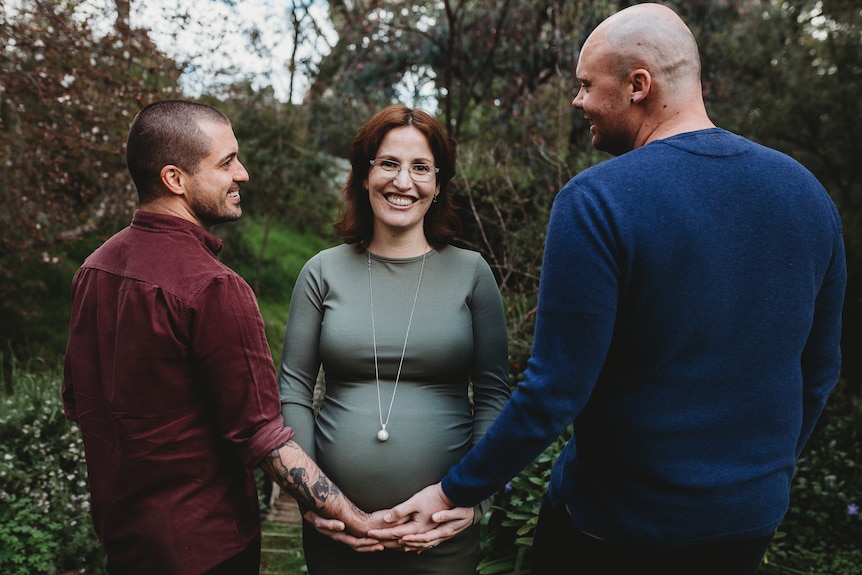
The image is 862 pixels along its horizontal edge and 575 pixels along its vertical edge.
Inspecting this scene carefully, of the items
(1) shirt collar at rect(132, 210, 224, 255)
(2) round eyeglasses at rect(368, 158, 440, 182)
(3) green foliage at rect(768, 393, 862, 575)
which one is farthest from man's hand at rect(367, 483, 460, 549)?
(3) green foliage at rect(768, 393, 862, 575)

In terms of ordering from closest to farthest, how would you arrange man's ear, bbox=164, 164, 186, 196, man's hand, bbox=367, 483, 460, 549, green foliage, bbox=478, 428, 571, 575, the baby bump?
man's ear, bbox=164, 164, 186, 196 < man's hand, bbox=367, 483, 460, 549 < the baby bump < green foliage, bbox=478, 428, 571, 575

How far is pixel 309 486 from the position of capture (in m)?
1.84

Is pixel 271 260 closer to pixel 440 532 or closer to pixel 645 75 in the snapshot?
pixel 440 532

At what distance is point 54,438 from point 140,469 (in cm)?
252

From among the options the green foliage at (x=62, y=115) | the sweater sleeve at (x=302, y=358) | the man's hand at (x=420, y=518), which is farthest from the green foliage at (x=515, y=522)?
the green foliage at (x=62, y=115)

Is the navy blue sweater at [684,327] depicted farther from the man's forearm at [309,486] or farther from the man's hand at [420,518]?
the man's forearm at [309,486]

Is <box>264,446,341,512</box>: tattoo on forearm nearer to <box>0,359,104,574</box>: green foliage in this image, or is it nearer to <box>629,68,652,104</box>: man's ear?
<box>629,68,652,104</box>: man's ear

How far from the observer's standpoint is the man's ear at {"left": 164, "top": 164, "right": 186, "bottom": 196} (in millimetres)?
1736

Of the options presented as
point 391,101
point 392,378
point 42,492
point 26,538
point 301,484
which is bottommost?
point 26,538

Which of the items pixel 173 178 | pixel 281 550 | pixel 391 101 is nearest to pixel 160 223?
pixel 173 178

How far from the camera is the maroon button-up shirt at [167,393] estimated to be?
162 centimetres

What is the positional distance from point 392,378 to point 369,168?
75 centimetres

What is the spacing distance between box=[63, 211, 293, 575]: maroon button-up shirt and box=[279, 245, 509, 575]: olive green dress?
1.28 feet

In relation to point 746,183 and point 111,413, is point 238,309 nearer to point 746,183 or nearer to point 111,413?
point 111,413
